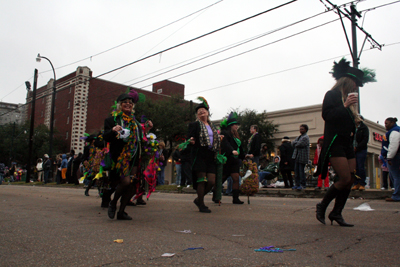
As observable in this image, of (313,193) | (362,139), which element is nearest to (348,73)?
(362,139)

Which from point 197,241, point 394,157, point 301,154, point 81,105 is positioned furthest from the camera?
point 81,105

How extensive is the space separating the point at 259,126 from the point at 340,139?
24.2 metres

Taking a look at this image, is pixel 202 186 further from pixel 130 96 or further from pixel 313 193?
pixel 313 193

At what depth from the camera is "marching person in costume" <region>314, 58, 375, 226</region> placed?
422cm

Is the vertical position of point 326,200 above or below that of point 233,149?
below

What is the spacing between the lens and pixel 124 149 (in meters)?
4.94

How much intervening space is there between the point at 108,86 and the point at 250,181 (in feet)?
140

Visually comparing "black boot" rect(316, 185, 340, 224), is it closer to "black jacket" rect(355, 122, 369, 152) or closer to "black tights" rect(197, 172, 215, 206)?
"black tights" rect(197, 172, 215, 206)

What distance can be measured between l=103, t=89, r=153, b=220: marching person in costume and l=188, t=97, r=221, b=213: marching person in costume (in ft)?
4.00

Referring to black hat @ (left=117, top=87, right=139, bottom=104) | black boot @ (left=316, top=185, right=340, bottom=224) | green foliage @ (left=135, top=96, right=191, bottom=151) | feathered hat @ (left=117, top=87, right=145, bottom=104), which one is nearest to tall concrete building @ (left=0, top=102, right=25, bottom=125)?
green foliage @ (left=135, top=96, right=191, bottom=151)

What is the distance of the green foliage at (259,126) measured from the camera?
27.9 meters

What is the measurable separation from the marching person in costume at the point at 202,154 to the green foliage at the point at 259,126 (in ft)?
71.6

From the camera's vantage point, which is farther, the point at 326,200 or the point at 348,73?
the point at 348,73

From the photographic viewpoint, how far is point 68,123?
46188 millimetres
